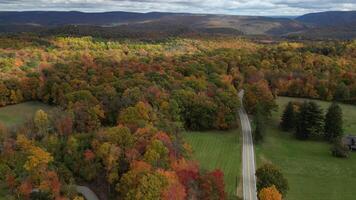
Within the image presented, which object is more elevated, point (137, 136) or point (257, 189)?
point (137, 136)

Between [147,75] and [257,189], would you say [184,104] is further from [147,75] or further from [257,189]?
[257,189]

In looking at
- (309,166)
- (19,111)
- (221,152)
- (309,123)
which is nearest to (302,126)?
(309,123)

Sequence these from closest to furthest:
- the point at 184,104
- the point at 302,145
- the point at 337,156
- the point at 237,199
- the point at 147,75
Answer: the point at 237,199 → the point at 337,156 → the point at 302,145 → the point at 184,104 → the point at 147,75

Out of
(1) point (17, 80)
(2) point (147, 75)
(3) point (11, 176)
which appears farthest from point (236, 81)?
(3) point (11, 176)

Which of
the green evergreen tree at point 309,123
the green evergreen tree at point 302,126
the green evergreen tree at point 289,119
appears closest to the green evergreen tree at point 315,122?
the green evergreen tree at point 309,123

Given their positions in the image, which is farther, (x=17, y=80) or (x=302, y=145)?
A: (x=17, y=80)

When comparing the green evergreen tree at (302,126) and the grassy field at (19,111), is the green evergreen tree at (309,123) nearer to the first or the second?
the green evergreen tree at (302,126)
